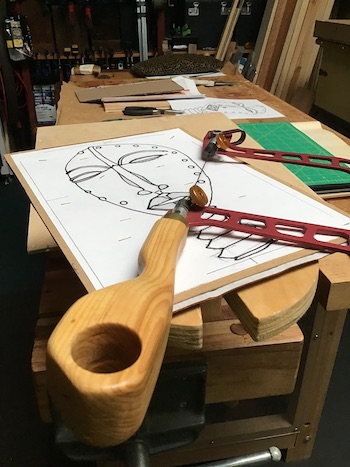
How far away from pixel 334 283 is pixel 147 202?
0.25 meters

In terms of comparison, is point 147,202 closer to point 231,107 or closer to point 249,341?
point 249,341

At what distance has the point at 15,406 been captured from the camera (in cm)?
124

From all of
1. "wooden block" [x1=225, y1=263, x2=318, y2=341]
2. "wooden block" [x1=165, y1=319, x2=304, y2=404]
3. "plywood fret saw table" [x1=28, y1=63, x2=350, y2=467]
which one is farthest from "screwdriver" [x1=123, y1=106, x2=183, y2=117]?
"wooden block" [x1=225, y1=263, x2=318, y2=341]

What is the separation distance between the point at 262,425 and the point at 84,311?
2.67 ft

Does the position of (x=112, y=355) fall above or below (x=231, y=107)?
above

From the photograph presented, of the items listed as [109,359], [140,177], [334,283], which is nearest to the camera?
[109,359]

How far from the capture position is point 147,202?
573mm

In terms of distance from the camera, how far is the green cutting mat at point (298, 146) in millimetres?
758

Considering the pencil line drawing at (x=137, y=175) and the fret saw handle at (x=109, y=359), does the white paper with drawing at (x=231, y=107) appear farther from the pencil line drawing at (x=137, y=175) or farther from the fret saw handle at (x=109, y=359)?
the fret saw handle at (x=109, y=359)

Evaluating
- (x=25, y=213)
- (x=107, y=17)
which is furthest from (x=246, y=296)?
(x=107, y=17)

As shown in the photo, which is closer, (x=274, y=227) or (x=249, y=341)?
(x=274, y=227)

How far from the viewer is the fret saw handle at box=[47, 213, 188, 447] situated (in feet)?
0.87

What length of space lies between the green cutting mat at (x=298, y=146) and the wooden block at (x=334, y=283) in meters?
0.22

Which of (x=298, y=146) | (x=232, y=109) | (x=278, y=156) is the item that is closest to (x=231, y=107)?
(x=232, y=109)
